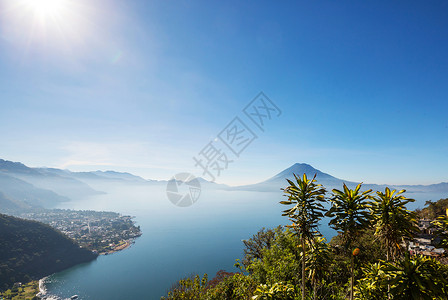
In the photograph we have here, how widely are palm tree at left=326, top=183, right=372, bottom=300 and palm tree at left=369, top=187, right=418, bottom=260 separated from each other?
0.53 meters

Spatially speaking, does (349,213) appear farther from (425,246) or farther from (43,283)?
(43,283)

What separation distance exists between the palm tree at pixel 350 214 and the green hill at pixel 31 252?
279ft

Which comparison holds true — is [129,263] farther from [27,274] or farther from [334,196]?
[334,196]

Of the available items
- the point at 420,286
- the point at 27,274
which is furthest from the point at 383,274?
the point at 27,274

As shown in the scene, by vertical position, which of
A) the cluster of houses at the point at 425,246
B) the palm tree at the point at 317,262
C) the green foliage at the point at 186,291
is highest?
the palm tree at the point at 317,262

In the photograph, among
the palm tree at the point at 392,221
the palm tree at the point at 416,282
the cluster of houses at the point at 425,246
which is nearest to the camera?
the palm tree at the point at 416,282

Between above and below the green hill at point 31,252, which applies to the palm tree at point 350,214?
above

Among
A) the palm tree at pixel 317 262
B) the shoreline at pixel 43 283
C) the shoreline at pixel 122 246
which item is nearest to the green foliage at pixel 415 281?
the palm tree at pixel 317 262

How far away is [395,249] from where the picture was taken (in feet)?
26.1

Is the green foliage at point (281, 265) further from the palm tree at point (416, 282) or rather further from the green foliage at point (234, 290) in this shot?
the palm tree at point (416, 282)

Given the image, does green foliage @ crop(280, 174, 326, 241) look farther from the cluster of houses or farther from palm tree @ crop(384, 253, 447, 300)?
the cluster of houses

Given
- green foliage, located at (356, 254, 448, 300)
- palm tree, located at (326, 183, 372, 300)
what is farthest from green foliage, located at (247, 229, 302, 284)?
green foliage, located at (356, 254, 448, 300)

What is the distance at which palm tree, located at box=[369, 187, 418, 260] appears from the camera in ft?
25.6

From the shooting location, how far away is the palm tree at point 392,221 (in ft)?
25.6
